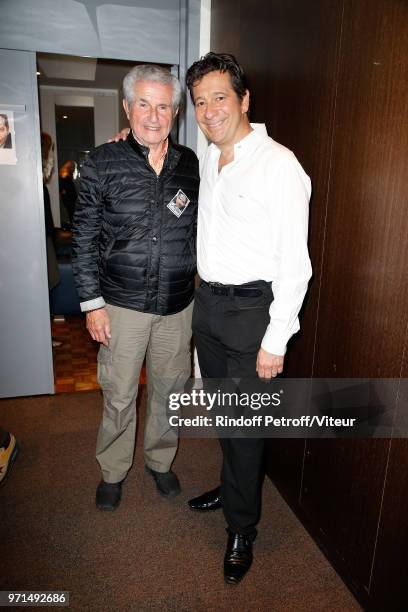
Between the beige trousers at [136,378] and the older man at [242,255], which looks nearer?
the older man at [242,255]

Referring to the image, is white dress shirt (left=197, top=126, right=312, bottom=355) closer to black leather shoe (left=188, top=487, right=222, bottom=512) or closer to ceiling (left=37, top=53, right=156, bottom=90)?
black leather shoe (left=188, top=487, right=222, bottom=512)

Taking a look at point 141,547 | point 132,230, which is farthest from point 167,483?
point 132,230

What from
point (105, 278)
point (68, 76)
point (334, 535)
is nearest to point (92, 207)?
point (105, 278)

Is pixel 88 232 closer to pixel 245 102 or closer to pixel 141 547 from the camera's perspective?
pixel 245 102

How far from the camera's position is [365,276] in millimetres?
1423

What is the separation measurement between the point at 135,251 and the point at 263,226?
0.54 m

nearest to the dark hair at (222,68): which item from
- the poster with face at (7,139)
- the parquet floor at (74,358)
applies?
the poster with face at (7,139)

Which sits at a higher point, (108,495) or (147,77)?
(147,77)

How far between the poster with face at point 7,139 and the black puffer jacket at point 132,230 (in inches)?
43.2

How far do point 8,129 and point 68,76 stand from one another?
4.89 meters

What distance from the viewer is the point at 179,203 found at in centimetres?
182

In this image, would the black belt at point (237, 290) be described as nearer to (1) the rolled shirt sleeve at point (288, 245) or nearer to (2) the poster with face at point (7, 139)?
(1) the rolled shirt sleeve at point (288, 245)

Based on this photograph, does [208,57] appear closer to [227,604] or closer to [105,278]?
[105,278]

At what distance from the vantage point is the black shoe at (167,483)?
2078 mm
